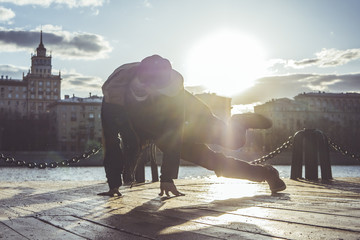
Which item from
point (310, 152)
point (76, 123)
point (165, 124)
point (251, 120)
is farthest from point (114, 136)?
point (76, 123)

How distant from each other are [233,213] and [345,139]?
10673cm

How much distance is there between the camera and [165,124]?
167 inches

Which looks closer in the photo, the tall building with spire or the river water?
the river water

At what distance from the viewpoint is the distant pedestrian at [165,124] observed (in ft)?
13.5

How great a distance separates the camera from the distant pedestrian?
413 cm

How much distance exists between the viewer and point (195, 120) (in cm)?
462

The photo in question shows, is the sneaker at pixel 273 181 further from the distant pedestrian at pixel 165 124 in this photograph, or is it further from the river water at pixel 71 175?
the river water at pixel 71 175

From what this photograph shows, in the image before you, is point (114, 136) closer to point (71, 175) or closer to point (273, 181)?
point (273, 181)

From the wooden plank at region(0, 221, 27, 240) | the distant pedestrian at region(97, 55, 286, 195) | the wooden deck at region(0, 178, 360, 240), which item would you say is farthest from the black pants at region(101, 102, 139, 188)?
the wooden plank at region(0, 221, 27, 240)

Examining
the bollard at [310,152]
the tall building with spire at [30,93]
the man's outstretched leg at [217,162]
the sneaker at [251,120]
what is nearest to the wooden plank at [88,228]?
the man's outstretched leg at [217,162]

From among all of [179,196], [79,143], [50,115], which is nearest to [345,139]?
[79,143]

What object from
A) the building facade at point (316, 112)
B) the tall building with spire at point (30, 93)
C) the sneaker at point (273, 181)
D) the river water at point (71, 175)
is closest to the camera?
the sneaker at point (273, 181)

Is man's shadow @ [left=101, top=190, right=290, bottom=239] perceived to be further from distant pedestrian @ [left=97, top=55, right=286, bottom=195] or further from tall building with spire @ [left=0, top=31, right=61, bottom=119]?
tall building with spire @ [left=0, top=31, right=61, bottom=119]

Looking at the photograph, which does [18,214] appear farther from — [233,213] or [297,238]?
[297,238]
